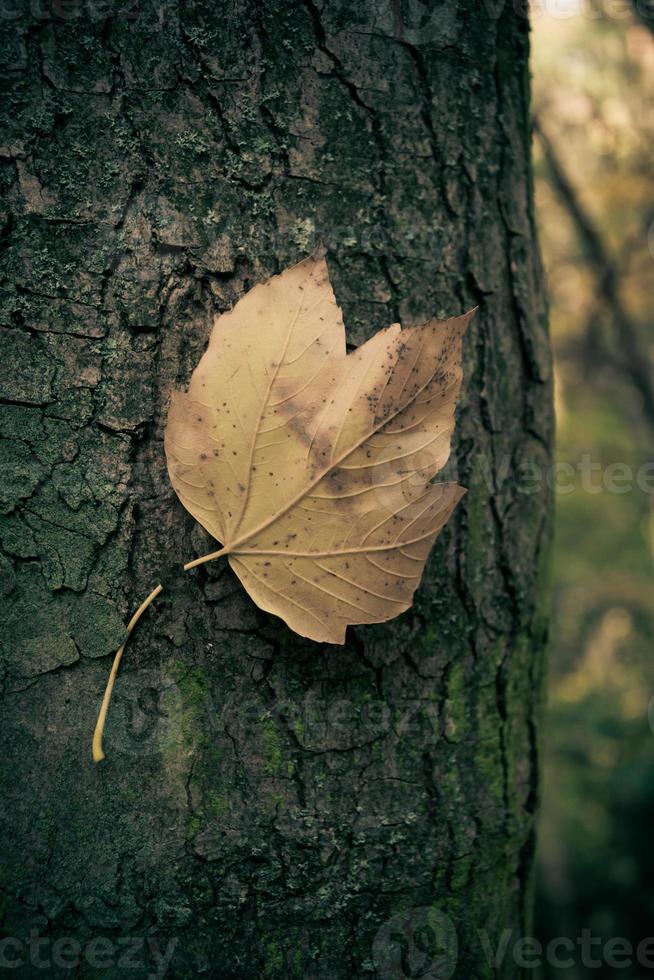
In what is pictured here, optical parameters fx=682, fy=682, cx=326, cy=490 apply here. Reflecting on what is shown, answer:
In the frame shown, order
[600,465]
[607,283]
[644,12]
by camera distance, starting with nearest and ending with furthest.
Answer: [644,12] → [607,283] → [600,465]

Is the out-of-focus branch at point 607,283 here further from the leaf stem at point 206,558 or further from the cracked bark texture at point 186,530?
the leaf stem at point 206,558

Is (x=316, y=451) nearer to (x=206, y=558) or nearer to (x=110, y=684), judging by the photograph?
(x=206, y=558)

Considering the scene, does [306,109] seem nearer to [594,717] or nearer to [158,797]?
[158,797]

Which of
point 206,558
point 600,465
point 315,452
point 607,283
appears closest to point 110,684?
point 206,558

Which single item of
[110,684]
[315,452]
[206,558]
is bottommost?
[110,684]

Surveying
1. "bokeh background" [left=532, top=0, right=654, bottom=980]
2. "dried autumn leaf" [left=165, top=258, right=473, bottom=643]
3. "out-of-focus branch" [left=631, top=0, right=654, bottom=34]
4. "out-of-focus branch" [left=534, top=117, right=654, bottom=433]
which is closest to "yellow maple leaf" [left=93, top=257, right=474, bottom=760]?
"dried autumn leaf" [left=165, top=258, right=473, bottom=643]

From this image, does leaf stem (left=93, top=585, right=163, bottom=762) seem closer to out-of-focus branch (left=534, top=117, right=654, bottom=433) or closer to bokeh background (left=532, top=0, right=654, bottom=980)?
bokeh background (left=532, top=0, right=654, bottom=980)
